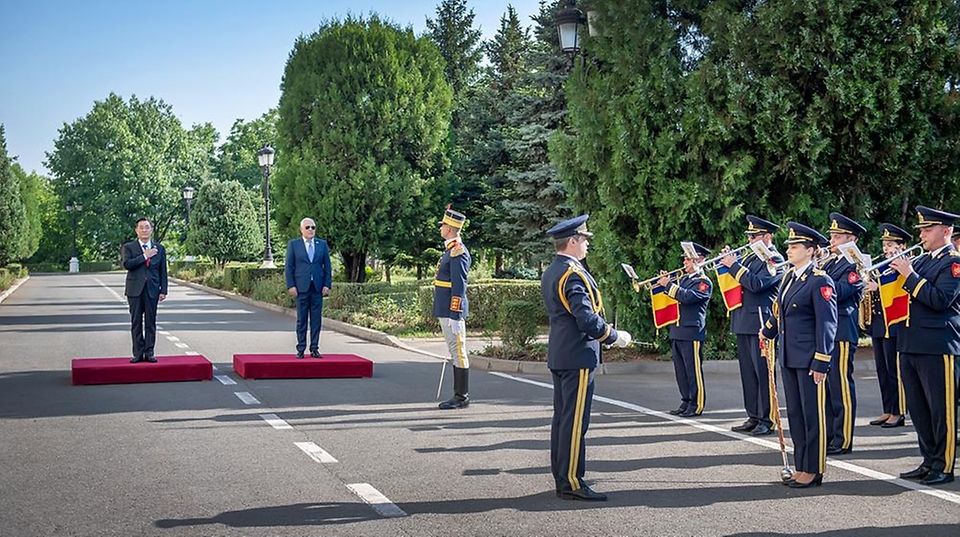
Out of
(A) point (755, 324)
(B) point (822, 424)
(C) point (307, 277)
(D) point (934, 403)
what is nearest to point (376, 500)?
(B) point (822, 424)

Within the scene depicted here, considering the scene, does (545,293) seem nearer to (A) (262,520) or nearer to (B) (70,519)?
(A) (262,520)

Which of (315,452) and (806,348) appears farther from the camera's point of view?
(315,452)

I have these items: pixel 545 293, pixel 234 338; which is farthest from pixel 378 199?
pixel 545 293

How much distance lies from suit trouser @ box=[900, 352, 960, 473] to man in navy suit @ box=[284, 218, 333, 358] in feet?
29.9

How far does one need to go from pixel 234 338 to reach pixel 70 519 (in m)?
14.8

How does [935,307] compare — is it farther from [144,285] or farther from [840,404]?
[144,285]

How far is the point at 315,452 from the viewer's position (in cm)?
877

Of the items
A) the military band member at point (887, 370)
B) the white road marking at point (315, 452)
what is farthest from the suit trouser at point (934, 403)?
the white road marking at point (315, 452)

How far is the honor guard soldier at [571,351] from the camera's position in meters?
7.05

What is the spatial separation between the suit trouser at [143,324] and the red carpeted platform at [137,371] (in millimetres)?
269

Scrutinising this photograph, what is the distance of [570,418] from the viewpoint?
23.4ft

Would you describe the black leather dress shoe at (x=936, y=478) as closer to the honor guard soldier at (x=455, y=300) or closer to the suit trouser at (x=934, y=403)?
the suit trouser at (x=934, y=403)

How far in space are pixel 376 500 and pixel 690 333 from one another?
5194 millimetres

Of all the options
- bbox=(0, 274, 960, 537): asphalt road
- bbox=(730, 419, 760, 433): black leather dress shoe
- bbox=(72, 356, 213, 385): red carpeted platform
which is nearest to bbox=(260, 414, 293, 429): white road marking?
bbox=(0, 274, 960, 537): asphalt road
